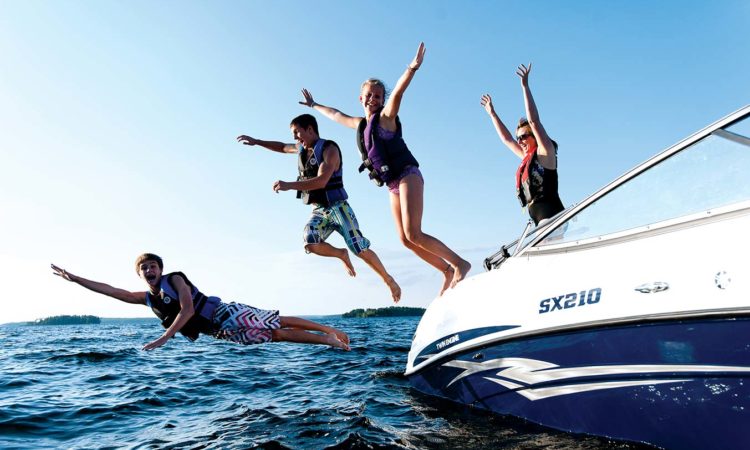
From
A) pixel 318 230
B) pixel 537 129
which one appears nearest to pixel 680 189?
pixel 537 129

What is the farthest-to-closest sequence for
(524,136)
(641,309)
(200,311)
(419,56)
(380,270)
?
(380,270), (200,311), (524,136), (419,56), (641,309)

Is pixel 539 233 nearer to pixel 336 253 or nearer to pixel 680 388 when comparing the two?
pixel 680 388

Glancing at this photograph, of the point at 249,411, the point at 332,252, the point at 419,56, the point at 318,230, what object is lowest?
the point at 249,411

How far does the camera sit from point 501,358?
4.57 metres

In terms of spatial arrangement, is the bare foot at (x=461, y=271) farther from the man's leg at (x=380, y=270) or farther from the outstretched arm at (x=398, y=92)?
the outstretched arm at (x=398, y=92)

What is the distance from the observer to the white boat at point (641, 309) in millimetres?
3096

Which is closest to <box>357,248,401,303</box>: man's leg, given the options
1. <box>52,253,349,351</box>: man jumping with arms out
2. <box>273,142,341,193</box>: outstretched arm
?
<box>52,253,349,351</box>: man jumping with arms out

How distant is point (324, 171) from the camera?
6180 millimetres

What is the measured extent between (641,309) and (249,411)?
473 cm

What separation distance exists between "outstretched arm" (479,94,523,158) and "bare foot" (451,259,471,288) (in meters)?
1.51

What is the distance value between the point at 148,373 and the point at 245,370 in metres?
1.99

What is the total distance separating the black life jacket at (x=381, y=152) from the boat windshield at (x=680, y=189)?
2071mm

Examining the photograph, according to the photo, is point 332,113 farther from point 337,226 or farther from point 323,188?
point 337,226

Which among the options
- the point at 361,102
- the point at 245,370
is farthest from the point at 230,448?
the point at 245,370
